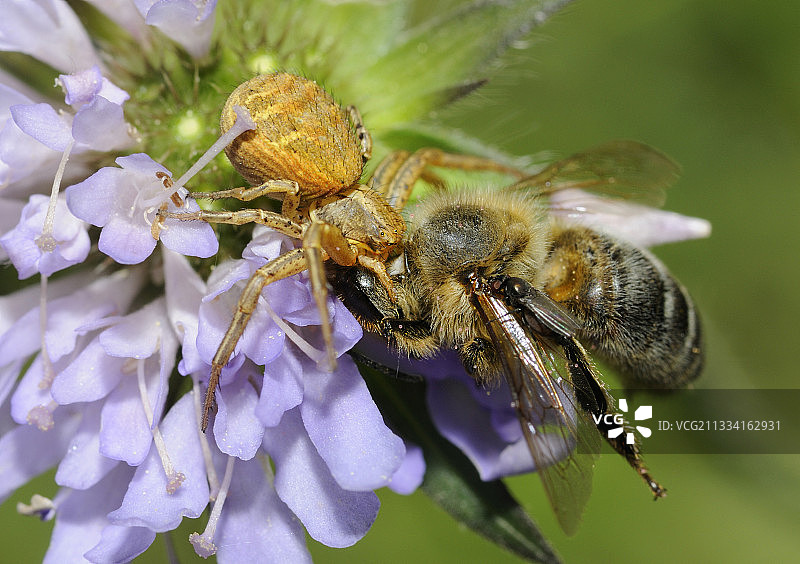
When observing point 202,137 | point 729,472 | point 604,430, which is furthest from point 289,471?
point 729,472

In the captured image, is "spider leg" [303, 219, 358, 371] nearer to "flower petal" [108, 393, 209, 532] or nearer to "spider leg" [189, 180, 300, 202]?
"spider leg" [189, 180, 300, 202]

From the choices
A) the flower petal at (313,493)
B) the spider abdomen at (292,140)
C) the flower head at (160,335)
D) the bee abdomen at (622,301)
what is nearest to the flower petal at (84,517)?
the flower head at (160,335)

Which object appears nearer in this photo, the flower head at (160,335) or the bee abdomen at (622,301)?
the flower head at (160,335)

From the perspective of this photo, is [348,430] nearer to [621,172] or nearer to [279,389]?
[279,389]

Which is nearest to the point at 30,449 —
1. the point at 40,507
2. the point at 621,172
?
the point at 40,507

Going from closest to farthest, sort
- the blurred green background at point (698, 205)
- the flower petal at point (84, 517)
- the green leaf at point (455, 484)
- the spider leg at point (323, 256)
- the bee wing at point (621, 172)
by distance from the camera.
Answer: the spider leg at point (323, 256), the flower petal at point (84, 517), the green leaf at point (455, 484), the bee wing at point (621, 172), the blurred green background at point (698, 205)

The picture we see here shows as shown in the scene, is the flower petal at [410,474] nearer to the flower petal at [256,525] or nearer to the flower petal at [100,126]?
the flower petal at [256,525]

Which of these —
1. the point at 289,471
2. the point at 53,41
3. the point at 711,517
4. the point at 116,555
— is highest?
the point at 53,41

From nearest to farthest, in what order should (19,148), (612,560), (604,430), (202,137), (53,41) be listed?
(604,430)
(19,148)
(53,41)
(202,137)
(612,560)

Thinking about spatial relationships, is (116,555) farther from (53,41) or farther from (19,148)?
(53,41)
